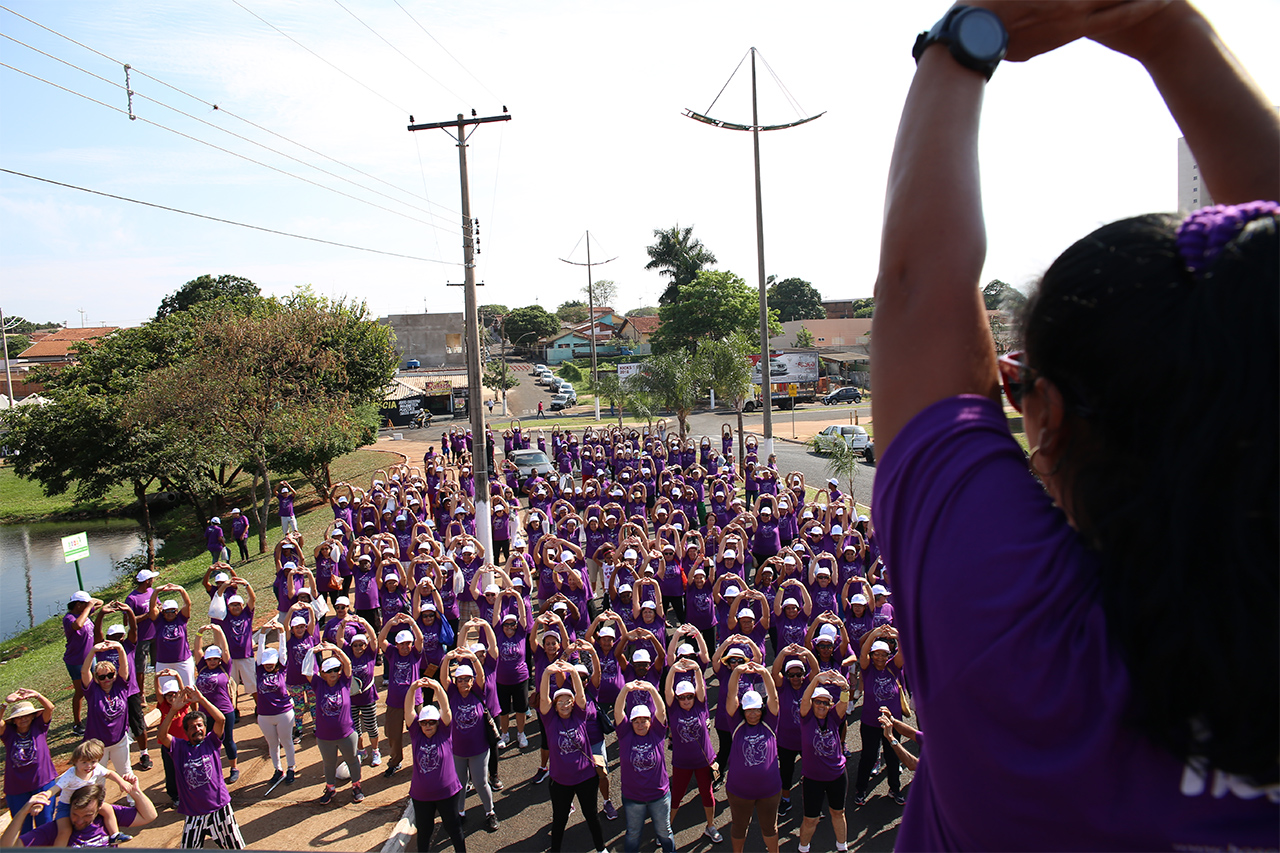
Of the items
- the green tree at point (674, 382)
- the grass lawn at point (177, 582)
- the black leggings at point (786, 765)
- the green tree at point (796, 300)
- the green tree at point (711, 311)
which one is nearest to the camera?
the black leggings at point (786, 765)

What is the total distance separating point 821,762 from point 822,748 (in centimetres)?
12

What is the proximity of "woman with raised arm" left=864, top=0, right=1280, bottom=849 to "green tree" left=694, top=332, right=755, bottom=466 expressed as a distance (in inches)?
1041

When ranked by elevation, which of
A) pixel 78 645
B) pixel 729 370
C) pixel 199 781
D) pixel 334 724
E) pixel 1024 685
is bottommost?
pixel 334 724

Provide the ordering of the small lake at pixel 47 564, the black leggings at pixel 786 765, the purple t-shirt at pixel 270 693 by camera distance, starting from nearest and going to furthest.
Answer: the black leggings at pixel 786 765 → the purple t-shirt at pixel 270 693 → the small lake at pixel 47 564

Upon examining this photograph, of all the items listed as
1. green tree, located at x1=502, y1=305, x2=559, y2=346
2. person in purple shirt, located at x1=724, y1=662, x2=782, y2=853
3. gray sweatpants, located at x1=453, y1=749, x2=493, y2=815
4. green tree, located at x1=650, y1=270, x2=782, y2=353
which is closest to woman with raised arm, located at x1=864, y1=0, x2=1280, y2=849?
person in purple shirt, located at x1=724, y1=662, x2=782, y2=853

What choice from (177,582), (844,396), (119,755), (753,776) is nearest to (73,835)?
(119,755)

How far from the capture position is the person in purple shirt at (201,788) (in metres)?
7.05

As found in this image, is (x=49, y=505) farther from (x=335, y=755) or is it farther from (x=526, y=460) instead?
(x=335, y=755)

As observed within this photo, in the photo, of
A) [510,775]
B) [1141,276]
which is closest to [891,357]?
[1141,276]

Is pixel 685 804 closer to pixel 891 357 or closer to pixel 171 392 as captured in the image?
pixel 891 357

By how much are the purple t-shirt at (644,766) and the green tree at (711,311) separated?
163ft

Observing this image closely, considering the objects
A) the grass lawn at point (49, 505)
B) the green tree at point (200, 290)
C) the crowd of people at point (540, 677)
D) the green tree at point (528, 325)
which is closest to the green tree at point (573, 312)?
the green tree at point (528, 325)

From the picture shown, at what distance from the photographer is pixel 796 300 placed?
95.9 meters

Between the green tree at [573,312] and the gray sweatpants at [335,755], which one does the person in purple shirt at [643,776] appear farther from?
the green tree at [573,312]
